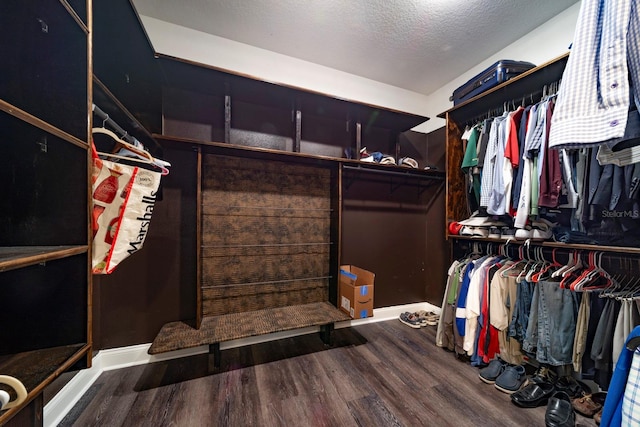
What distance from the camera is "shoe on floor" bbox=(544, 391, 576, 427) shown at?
1234 mm

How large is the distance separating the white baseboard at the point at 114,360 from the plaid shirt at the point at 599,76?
2.21 meters

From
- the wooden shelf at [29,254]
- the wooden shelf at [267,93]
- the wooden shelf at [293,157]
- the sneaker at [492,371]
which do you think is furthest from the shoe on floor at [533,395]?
the wooden shelf at [29,254]

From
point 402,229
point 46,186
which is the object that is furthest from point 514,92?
point 46,186

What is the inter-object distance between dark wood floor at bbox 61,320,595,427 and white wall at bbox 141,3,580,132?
2177 millimetres

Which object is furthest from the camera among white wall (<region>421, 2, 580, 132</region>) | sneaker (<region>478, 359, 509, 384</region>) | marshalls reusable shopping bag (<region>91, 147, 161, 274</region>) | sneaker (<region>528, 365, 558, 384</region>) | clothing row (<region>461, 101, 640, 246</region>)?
white wall (<region>421, 2, 580, 132</region>)

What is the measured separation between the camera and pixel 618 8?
2.73ft

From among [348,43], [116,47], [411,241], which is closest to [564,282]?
[411,241]

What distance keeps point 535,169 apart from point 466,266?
87 centimetres

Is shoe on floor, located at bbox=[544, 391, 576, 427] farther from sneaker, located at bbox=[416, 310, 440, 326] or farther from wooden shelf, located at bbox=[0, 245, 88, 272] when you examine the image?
→ wooden shelf, located at bbox=[0, 245, 88, 272]

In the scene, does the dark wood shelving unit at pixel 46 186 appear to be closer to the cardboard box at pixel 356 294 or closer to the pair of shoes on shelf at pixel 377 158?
the cardboard box at pixel 356 294

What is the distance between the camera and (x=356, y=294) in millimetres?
1926

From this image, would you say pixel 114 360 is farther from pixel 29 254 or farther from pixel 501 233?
pixel 501 233

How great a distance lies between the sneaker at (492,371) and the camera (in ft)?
5.24

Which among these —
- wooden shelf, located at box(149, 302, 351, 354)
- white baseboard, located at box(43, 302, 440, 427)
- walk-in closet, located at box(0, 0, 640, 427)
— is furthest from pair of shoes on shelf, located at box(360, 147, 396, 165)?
white baseboard, located at box(43, 302, 440, 427)
